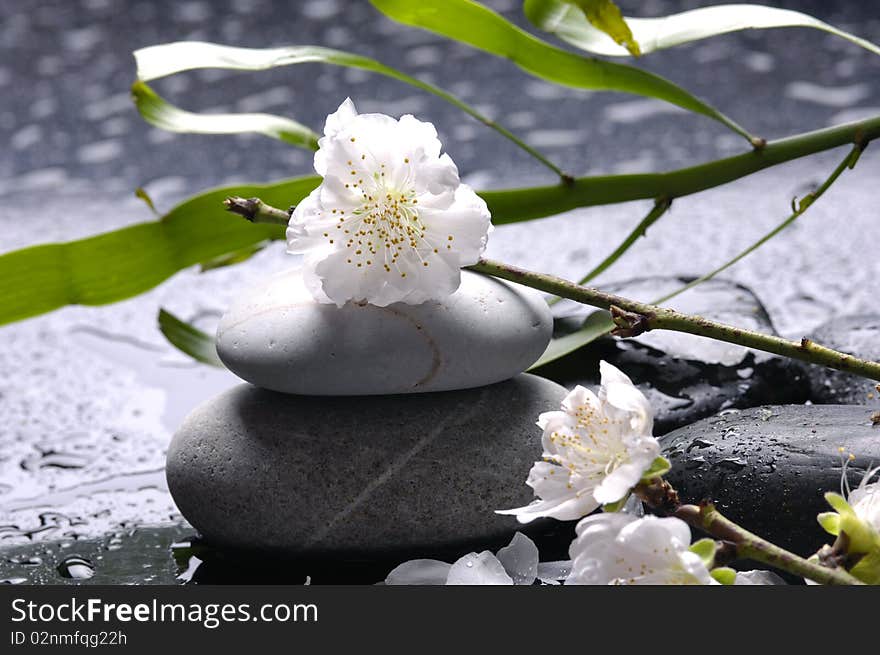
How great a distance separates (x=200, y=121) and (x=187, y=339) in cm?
21

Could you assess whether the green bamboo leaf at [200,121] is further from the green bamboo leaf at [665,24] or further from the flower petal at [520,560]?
the flower petal at [520,560]

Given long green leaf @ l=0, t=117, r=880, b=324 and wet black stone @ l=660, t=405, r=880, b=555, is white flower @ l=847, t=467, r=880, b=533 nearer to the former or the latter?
wet black stone @ l=660, t=405, r=880, b=555

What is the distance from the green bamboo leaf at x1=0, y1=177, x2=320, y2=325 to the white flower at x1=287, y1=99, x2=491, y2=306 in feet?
0.95

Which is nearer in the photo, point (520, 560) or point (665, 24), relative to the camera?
point (520, 560)

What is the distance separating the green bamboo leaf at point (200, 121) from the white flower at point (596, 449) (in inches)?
20.9

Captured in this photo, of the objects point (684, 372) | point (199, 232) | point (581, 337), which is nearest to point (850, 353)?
point (684, 372)

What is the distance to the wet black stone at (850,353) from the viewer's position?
1033 mm

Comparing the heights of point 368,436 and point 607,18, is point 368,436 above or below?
below

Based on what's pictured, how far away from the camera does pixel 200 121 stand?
3.32ft

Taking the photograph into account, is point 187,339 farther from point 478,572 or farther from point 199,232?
point 478,572

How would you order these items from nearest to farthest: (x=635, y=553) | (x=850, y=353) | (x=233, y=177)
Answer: (x=635, y=553)
(x=850, y=353)
(x=233, y=177)

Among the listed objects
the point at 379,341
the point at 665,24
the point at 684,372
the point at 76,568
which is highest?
the point at 665,24

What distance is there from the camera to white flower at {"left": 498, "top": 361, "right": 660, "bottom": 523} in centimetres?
54
